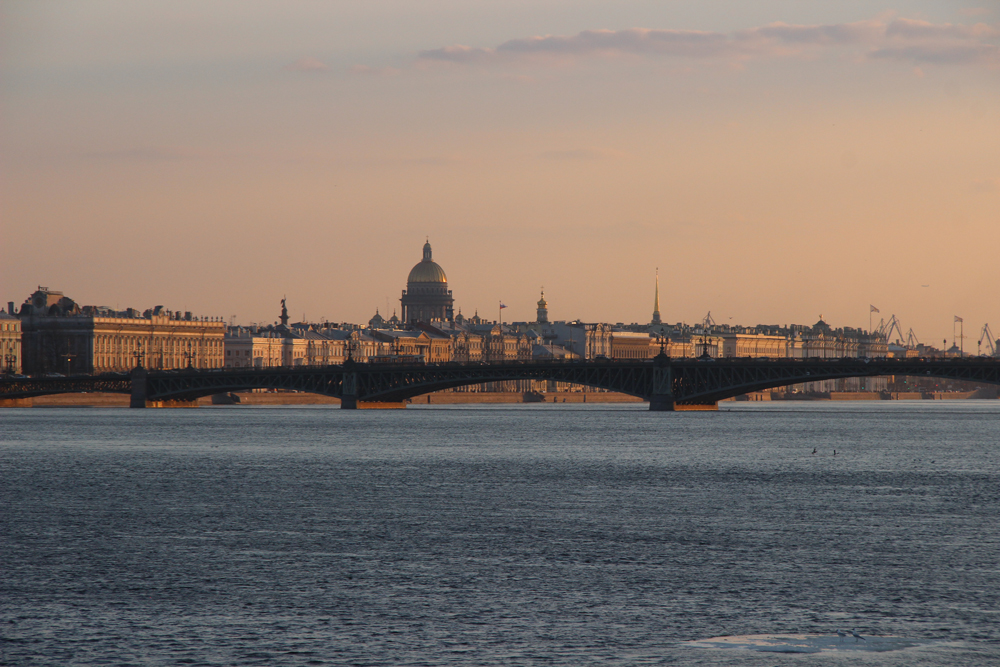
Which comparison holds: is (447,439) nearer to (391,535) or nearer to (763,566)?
(391,535)

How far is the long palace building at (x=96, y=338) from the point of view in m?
176

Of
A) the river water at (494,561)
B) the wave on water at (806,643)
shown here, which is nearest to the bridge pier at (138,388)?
the river water at (494,561)

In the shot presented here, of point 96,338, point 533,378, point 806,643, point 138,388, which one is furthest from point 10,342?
point 806,643

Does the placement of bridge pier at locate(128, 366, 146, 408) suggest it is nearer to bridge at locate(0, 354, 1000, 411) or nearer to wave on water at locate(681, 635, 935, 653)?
bridge at locate(0, 354, 1000, 411)

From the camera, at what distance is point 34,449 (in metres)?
63.1

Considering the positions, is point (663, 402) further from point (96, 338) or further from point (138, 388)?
point (96, 338)

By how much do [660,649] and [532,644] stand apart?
1.46 metres

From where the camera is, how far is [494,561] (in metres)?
26.9

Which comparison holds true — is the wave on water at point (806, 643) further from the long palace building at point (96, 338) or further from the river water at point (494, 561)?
the long palace building at point (96, 338)

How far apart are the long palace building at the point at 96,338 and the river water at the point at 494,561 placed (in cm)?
12244

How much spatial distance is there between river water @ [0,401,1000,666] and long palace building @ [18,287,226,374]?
122 m

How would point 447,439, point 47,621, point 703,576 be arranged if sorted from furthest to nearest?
point 447,439 < point 703,576 < point 47,621

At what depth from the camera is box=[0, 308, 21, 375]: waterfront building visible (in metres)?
171

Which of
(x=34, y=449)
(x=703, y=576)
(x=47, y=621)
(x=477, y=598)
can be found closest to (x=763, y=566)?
(x=703, y=576)
